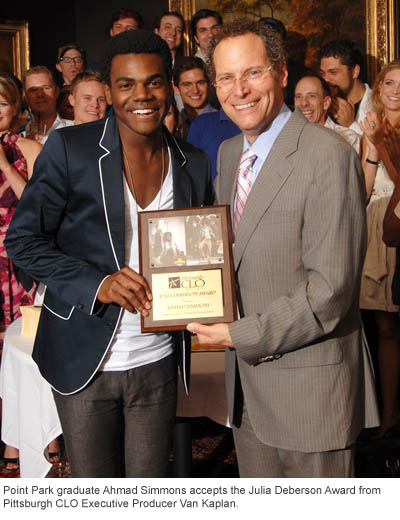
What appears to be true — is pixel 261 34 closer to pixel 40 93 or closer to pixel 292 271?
pixel 292 271

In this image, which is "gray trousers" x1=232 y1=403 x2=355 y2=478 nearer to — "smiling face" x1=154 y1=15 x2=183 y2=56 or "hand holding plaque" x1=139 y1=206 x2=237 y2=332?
"hand holding plaque" x1=139 y1=206 x2=237 y2=332

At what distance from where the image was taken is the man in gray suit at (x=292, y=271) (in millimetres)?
1607

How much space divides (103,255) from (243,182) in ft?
1.50

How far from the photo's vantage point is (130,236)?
1.83 meters

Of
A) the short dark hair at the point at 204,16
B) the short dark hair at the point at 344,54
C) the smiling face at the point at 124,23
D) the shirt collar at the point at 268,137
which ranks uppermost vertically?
the short dark hair at the point at 204,16

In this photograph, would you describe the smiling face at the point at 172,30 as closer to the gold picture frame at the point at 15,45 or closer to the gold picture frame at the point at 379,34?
the gold picture frame at the point at 15,45

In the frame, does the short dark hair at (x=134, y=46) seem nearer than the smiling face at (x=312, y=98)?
Yes

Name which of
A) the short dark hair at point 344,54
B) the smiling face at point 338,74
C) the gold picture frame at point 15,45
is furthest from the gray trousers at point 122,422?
the gold picture frame at point 15,45

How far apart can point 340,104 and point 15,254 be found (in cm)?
352

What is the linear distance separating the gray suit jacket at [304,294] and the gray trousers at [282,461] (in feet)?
0.16

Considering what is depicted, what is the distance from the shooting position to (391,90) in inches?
148

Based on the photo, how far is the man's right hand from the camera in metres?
1.67

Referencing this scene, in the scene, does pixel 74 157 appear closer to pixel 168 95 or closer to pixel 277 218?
pixel 168 95
